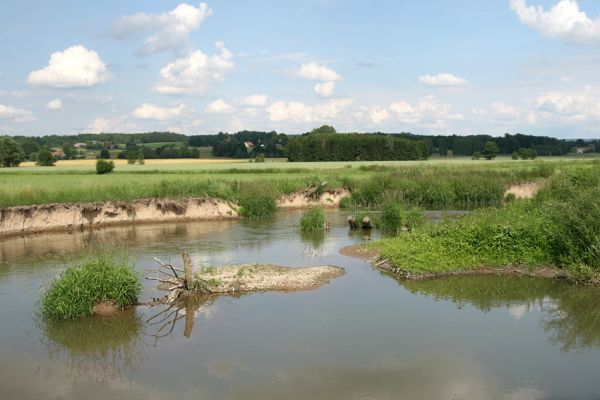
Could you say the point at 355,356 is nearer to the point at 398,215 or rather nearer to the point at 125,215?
the point at 398,215

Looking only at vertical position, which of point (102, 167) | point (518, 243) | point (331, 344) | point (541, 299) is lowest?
point (331, 344)

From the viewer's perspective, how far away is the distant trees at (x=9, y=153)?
220 feet

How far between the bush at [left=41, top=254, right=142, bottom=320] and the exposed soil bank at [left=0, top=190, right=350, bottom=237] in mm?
16187

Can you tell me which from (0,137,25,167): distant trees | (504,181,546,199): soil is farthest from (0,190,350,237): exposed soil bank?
(0,137,25,167): distant trees

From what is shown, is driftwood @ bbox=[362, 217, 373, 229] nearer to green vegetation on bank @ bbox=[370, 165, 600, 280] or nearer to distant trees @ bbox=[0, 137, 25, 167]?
green vegetation on bank @ bbox=[370, 165, 600, 280]

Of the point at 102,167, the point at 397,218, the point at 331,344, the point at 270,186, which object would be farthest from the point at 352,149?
the point at 331,344

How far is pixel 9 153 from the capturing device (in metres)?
67.6

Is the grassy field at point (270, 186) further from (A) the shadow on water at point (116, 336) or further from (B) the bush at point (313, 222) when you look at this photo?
(A) the shadow on water at point (116, 336)

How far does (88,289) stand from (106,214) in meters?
18.6

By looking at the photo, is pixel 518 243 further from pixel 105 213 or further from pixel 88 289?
pixel 105 213

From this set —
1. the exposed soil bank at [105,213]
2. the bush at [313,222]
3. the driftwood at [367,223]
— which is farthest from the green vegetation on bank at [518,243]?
the exposed soil bank at [105,213]

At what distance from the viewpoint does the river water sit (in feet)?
35.0

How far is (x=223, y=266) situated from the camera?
769 inches

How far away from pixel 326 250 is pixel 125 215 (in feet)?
A: 47.5
